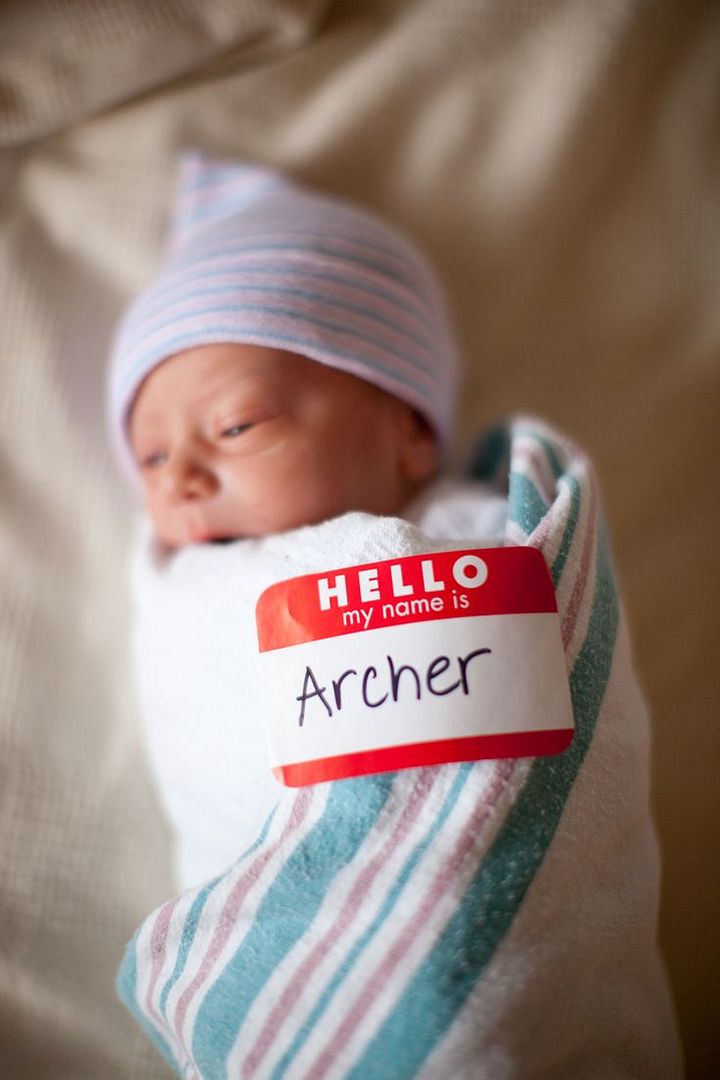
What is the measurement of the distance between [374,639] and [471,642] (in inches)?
3.0

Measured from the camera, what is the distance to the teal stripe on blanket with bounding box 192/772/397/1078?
64 centimetres

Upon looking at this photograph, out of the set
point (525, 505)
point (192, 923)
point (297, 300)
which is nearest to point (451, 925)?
point (192, 923)

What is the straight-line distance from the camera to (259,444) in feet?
2.76

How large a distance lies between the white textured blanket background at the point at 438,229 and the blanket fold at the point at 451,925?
0.99ft

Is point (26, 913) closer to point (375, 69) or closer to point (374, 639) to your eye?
point (374, 639)

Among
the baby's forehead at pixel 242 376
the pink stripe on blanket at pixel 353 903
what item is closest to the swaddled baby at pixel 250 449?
the baby's forehead at pixel 242 376

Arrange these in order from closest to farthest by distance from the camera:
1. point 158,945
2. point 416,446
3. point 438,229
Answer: point 158,945
point 416,446
point 438,229

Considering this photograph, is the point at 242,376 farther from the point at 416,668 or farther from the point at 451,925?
the point at 451,925

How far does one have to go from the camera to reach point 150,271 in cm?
109

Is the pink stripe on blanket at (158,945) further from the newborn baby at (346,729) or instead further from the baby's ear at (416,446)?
the baby's ear at (416,446)

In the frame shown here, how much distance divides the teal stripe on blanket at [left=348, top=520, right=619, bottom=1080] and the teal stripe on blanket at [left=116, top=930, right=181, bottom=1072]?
0.23 m

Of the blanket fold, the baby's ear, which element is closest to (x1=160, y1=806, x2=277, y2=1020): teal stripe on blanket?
the blanket fold

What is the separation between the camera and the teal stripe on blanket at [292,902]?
0.64m

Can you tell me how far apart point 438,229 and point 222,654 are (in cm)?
69
